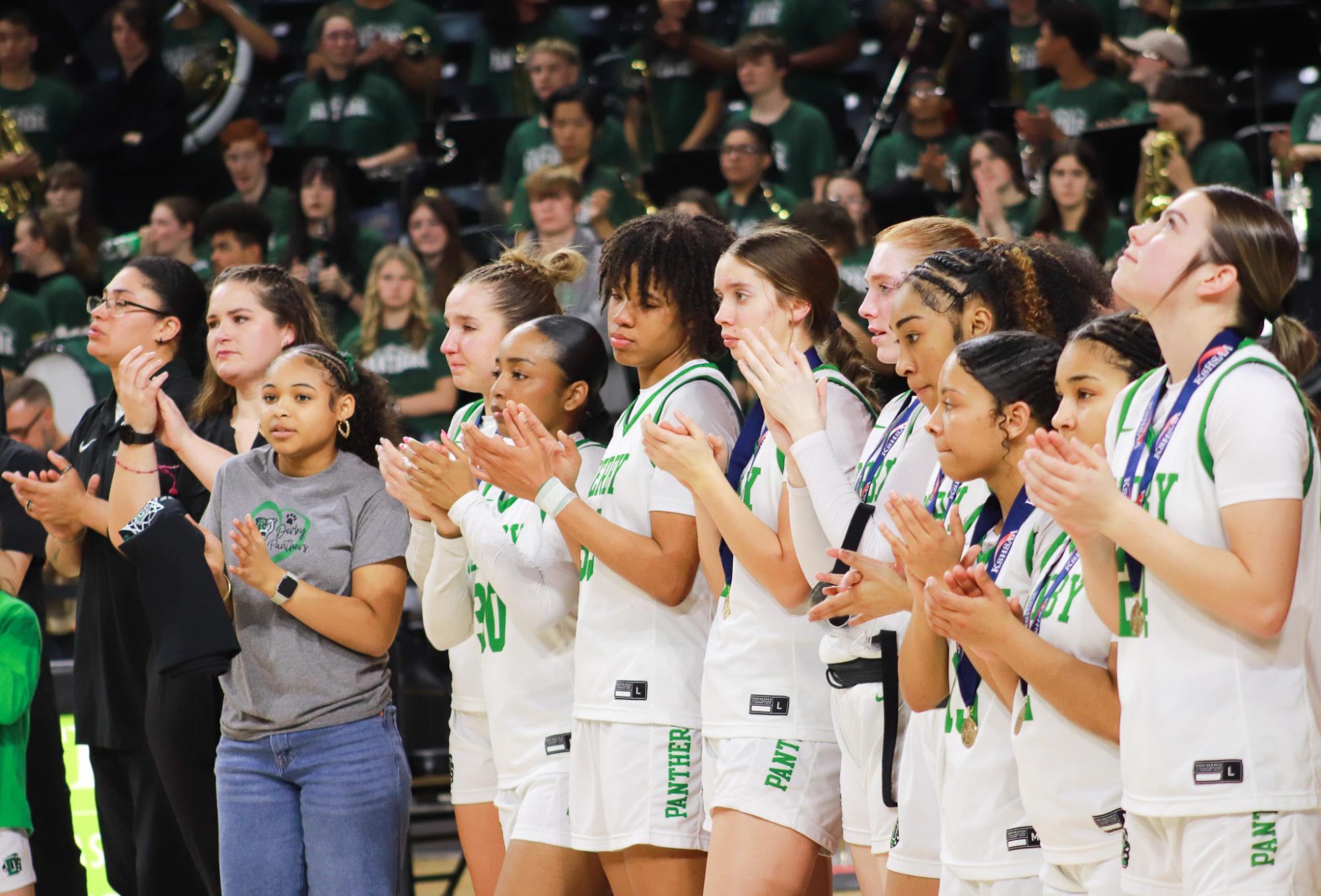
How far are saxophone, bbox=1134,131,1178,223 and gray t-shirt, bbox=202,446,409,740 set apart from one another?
4.71 metres

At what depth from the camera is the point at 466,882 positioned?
672cm

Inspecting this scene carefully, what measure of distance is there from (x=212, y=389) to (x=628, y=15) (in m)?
7.11

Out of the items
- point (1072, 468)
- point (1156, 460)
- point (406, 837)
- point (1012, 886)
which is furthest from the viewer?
point (406, 837)

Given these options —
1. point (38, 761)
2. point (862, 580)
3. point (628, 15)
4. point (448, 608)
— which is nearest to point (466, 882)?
point (38, 761)

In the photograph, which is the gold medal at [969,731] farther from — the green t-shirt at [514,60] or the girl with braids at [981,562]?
the green t-shirt at [514,60]

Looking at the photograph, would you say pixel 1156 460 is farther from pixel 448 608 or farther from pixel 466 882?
pixel 466 882

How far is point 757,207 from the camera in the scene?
27.0ft

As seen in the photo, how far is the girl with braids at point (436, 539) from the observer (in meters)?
4.04

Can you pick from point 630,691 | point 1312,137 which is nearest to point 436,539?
point 630,691

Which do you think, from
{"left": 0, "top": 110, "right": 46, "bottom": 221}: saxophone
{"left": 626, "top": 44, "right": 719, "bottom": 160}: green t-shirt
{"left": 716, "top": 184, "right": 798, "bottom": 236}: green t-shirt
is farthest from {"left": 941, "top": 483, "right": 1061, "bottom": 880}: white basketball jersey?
{"left": 0, "top": 110, "right": 46, "bottom": 221}: saxophone

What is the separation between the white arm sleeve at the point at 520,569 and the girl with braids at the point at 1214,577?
1.44 meters

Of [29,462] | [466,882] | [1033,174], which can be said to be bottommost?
[466,882]

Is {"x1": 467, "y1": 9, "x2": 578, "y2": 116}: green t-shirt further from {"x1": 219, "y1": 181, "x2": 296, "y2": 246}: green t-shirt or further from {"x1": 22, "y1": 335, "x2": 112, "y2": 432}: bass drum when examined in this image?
{"x1": 22, "y1": 335, "x2": 112, "y2": 432}: bass drum

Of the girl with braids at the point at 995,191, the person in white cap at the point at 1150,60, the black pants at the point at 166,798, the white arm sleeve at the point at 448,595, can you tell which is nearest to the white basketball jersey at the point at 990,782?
the white arm sleeve at the point at 448,595
